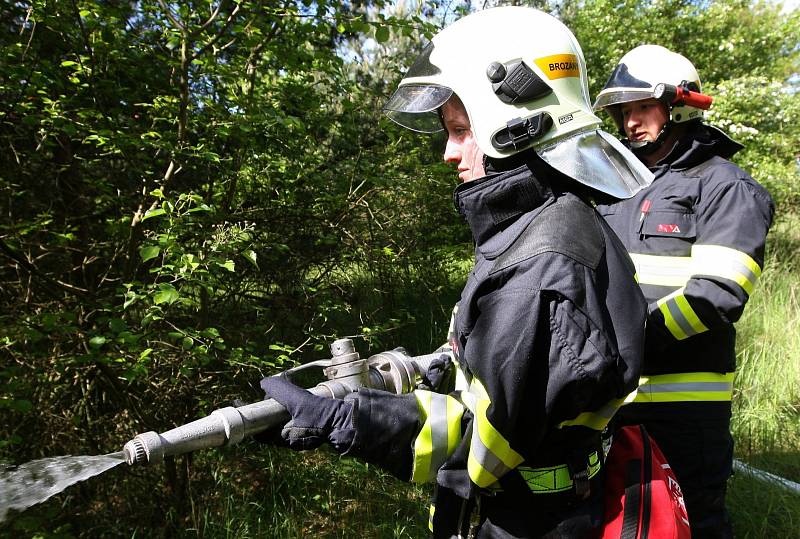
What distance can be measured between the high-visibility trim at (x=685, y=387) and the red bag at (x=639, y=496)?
62cm

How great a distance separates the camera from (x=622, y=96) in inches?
97.5

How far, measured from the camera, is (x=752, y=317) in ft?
18.6

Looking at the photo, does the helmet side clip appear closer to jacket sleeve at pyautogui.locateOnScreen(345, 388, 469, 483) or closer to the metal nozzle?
jacket sleeve at pyautogui.locateOnScreen(345, 388, 469, 483)

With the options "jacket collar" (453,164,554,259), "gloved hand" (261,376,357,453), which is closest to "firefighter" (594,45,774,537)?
"jacket collar" (453,164,554,259)

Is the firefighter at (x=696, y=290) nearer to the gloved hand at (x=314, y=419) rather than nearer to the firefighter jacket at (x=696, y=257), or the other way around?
the firefighter jacket at (x=696, y=257)

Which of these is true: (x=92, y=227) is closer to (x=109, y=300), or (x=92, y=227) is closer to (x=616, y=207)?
(x=109, y=300)

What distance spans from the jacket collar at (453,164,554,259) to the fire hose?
0.51m

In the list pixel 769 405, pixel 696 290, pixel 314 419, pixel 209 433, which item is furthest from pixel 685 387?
pixel 769 405

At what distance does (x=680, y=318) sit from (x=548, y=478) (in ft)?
3.19

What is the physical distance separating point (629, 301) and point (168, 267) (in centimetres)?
200

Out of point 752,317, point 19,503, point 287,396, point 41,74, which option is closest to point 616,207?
point 287,396

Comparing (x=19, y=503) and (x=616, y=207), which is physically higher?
(x=616, y=207)

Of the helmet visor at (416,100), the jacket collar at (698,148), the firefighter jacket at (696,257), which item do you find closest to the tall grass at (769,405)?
the firefighter jacket at (696,257)

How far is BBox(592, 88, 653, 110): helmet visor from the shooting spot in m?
2.43
